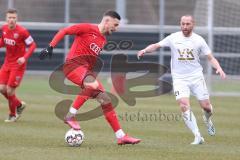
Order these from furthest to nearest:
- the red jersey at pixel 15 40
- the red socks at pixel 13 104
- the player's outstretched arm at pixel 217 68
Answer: the red jersey at pixel 15 40, the red socks at pixel 13 104, the player's outstretched arm at pixel 217 68

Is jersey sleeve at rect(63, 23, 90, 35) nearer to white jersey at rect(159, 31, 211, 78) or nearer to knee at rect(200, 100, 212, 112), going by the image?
white jersey at rect(159, 31, 211, 78)

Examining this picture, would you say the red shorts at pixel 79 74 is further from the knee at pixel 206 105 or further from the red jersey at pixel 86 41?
the knee at pixel 206 105

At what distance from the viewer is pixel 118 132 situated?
1198 centimetres

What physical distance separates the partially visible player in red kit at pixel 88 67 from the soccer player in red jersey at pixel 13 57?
12.3ft

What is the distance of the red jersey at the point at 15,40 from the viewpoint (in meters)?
16.0

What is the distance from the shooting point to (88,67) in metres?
12.2

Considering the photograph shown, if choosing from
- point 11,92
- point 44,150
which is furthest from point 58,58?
point 44,150

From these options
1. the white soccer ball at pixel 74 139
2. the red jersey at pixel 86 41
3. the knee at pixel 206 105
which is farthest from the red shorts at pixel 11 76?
the white soccer ball at pixel 74 139

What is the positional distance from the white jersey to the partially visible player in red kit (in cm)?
130

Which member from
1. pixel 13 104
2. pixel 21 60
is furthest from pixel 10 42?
pixel 13 104

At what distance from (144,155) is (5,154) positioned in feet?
6.23

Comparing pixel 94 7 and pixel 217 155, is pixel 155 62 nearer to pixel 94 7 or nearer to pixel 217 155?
pixel 94 7

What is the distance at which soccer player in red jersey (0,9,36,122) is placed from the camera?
625 inches

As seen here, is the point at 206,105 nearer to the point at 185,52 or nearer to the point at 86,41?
the point at 185,52
